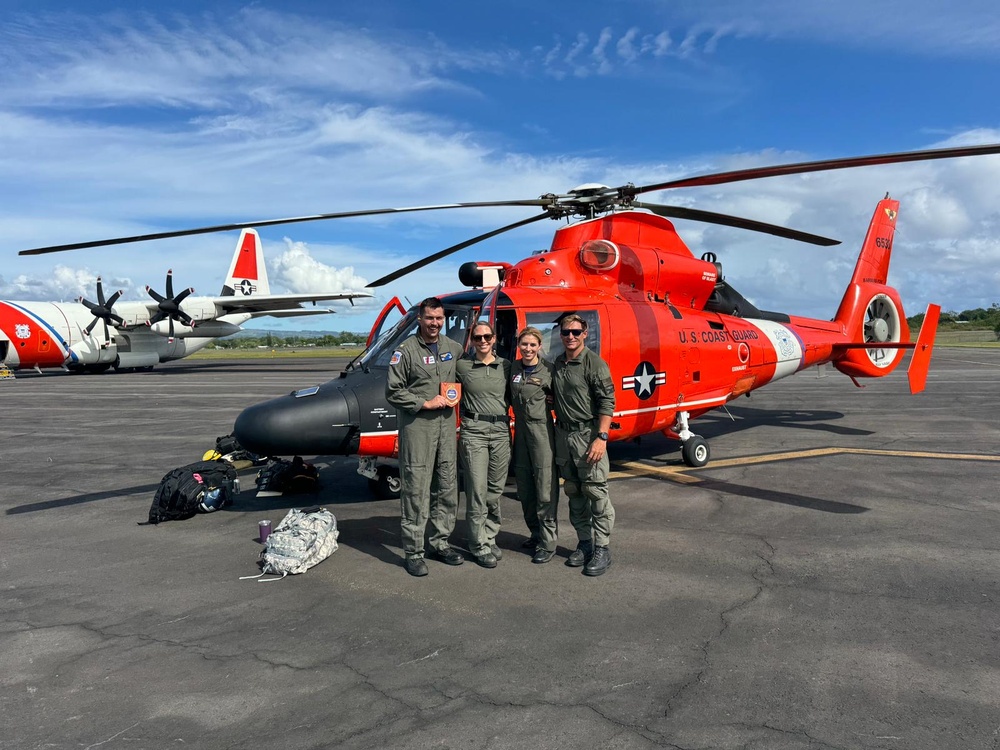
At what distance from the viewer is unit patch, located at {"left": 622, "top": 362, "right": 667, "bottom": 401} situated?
26.2 ft

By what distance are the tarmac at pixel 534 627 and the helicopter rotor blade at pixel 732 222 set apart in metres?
3.14

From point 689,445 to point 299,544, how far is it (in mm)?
5576

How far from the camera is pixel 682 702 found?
3314 mm

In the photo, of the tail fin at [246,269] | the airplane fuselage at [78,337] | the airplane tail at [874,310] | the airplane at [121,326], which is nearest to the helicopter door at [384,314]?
the airplane tail at [874,310]

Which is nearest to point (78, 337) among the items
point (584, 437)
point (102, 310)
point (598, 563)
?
point (102, 310)

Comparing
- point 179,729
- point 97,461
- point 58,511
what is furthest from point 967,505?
point 97,461

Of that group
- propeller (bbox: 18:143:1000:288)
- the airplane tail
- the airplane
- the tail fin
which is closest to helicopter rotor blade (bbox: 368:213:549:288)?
propeller (bbox: 18:143:1000:288)

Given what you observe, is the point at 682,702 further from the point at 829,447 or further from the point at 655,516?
the point at 829,447

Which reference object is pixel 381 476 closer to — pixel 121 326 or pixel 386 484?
pixel 386 484

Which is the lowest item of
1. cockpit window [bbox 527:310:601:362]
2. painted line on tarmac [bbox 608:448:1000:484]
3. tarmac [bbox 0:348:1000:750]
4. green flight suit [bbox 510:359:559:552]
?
painted line on tarmac [bbox 608:448:1000:484]

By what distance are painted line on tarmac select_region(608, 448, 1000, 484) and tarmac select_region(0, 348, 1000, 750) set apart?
1.29 feet

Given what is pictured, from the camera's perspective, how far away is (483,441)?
534 centimetres

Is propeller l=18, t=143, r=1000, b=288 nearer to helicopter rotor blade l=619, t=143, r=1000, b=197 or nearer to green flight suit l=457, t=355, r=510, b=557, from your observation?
helicopter rotor blade l=619, t=143, r=1000, b=197

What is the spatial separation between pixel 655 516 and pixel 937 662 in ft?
10.2
